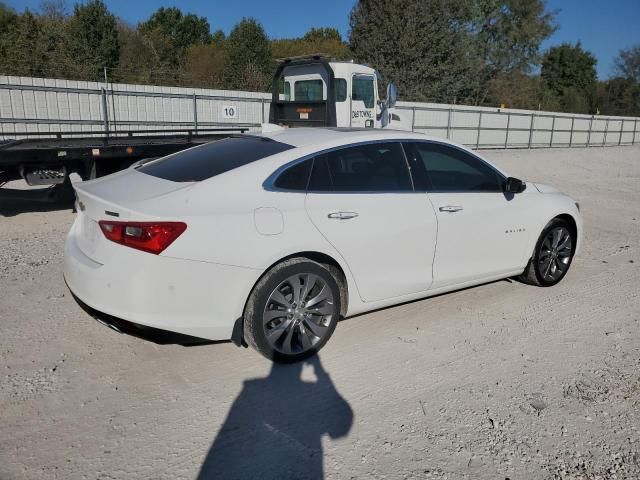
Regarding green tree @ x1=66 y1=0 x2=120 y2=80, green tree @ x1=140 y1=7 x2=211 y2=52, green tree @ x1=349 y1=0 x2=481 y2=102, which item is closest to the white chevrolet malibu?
green tree @ x1=66 y1=0 x2=120 y2=80

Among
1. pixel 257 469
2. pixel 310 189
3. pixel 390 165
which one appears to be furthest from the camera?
pixel 390 165

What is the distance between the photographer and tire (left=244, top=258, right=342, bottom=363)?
3.53 metres

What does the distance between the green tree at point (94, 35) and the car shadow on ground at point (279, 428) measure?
3165cm

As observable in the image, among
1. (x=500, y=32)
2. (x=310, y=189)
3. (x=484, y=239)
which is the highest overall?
(x=500, y=32)

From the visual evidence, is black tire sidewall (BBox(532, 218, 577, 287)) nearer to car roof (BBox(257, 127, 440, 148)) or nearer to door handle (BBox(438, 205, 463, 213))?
door handle (BBox(438, 205, 463, 213))

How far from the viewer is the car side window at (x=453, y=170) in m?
4.46

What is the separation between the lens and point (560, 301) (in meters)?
5.18

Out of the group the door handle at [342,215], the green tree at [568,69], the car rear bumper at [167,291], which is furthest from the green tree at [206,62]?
the green tree at [568,69]

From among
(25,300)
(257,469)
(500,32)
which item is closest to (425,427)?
(257,469)

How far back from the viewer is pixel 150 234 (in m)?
3.20

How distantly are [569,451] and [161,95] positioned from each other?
16.8m

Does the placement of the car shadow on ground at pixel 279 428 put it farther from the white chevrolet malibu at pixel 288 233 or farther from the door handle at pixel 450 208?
the door handle at pixel 450 208

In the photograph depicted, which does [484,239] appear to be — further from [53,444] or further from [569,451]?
[53,444]

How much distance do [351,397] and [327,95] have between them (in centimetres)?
864
